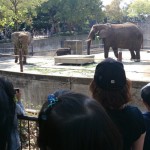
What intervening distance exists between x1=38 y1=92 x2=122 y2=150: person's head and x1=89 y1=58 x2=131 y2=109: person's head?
942mm

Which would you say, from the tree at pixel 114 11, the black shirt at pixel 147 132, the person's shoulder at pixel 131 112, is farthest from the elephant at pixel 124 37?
the tree at pixel 114 11

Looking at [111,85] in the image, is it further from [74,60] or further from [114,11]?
[114,11]

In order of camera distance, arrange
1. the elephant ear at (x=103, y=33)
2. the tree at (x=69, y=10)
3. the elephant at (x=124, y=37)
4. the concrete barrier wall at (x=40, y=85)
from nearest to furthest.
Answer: the concrete barrier wall at (x=40, y=85) → the elephant at (x=124, y=37) → the elephant ear at (x=103, y=33) → the tree at (x=69, y=10)

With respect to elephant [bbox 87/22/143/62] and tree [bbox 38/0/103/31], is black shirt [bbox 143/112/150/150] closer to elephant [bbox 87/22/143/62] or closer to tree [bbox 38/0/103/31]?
elephant [bbox 87/22/143/62]

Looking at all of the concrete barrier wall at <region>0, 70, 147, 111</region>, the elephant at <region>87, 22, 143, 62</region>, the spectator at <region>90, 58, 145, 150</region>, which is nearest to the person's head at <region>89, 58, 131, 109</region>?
the spectator at <region>90, 58, 145, 150</region>

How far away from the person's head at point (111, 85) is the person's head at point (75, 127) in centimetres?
94

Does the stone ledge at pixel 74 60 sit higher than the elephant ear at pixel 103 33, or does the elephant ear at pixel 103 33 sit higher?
the elephant ear at pixel 103 33

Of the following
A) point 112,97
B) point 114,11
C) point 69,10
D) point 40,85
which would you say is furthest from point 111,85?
point 114,11

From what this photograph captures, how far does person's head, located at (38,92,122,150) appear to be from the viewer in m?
1.68

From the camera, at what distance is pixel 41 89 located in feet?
43.2

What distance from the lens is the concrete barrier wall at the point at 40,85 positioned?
12.1m

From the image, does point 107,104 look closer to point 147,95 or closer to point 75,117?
point 147,95

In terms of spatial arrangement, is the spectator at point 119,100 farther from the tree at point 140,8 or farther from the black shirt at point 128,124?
the tree at point 140,8

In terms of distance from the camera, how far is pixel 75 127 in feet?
5.54
